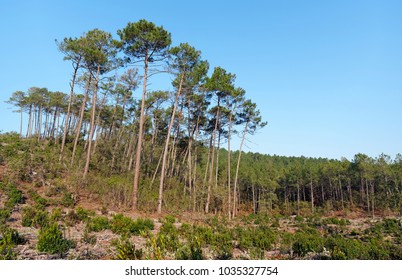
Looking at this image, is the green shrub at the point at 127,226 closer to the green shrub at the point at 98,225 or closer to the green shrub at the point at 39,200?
the green shrub at the point at 98,225

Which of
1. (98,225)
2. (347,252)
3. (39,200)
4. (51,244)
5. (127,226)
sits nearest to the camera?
(51,244)

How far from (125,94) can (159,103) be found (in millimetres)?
4052

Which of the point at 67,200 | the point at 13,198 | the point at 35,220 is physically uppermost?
the point at 13,198

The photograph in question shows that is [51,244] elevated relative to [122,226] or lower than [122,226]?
elevated

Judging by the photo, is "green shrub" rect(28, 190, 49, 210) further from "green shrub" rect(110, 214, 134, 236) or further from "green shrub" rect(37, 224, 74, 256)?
"green shrub" rect(37, 224, 74, 256)

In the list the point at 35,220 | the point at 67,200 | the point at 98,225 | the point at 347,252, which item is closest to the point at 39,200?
the point at 67,200

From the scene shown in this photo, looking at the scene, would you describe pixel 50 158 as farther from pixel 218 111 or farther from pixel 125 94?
pixel 218 111

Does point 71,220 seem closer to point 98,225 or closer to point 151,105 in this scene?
point 98,225

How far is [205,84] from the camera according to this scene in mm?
18938

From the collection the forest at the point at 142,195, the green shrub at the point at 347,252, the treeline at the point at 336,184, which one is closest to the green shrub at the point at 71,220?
the forest at the point at 142,195

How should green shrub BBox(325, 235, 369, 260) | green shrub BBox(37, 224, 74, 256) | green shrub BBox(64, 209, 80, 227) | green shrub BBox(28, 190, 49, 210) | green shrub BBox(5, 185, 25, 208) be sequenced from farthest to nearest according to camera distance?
green shrub BBox(28, 190, 49, 210), green shrub BBox(5, 185, 25, 208), green shrub BBox(64, 209, 80, 227), green shrub BBox(325, 235, 369, 260), green shrub BBox(37, 224, 74, 256)

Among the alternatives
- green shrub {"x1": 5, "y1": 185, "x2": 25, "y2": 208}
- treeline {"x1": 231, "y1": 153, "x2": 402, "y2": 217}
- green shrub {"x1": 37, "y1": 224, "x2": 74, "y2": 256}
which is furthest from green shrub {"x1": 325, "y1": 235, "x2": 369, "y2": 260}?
treeline {"x1": 231, "y1": 153, "x2": 402, "y2": 217}

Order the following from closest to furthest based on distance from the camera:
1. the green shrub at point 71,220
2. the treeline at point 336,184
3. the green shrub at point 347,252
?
the green shrub at point 347,252 → the green shrub at point 71,220 → the treeline at point 336,184
